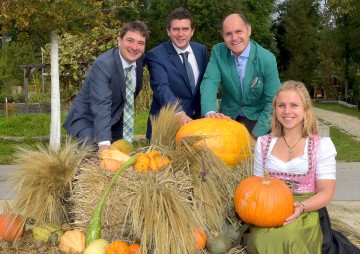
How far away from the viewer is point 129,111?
4.10 metres

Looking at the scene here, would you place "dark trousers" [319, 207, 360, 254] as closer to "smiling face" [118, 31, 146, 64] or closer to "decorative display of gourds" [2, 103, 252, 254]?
"decorative display of gourds" [2, 103, 252, 254]

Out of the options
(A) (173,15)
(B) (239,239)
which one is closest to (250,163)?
(B) (239,239)

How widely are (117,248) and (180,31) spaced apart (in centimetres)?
192

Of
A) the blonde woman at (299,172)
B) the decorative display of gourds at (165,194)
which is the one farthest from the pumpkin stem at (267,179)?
the decorative display of gourds at (165,194)

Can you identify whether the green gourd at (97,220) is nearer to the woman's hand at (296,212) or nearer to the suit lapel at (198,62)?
the woman's hand at (296,212)

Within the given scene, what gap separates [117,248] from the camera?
108 inches

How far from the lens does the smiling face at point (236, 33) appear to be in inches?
147

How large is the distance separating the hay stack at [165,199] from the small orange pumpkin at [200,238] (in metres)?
0.03

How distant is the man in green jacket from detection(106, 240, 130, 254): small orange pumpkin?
1.27 metres

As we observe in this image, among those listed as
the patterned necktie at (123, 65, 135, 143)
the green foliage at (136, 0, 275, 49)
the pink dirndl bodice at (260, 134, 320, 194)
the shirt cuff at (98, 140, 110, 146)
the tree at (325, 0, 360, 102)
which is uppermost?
the green foliage at (136, 0, 275, 49)

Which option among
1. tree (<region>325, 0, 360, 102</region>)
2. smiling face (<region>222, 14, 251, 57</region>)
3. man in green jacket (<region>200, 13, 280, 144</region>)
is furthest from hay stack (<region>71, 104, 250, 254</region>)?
tree (<region>325, 0, 360, 102</region>)

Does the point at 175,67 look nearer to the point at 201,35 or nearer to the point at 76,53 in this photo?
the point at 76,53

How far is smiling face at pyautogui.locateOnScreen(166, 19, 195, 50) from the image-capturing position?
4020 millimetres

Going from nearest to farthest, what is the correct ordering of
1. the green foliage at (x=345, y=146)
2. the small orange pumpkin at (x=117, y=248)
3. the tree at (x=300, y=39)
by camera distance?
1. the small orange pumpkin at (x=117, y=248)
2. the green foliage at (x=345, y=146)
3. the tree at (x=300, y=39)
